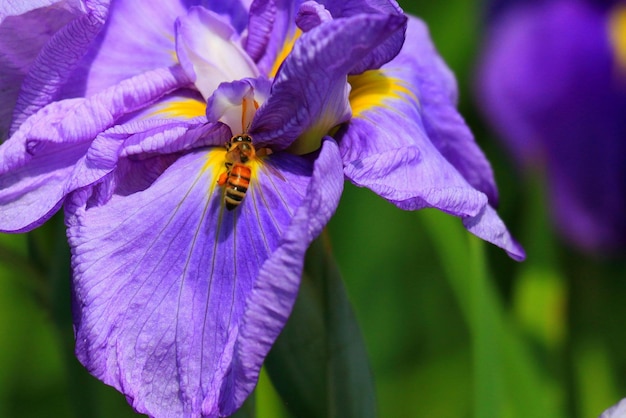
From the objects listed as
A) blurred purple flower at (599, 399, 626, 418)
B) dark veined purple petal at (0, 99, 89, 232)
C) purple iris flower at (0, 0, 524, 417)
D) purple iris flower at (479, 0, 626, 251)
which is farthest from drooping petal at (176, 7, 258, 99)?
purple iris flower at (479, 0, 626, 251)

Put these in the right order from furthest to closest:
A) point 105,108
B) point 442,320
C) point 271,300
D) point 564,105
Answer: point 564,105 < point 442,320 < point 105,108 < point 271,300

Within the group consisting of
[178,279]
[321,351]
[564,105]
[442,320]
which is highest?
[178,279]

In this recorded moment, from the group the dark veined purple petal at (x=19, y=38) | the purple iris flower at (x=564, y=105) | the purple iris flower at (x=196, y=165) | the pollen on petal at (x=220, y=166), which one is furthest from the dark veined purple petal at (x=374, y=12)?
the purple iris flower at (x=564, y=105)

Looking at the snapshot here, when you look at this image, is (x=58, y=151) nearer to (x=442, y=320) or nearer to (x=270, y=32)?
(x=270, y=32)

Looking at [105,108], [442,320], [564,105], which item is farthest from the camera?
[564,105]

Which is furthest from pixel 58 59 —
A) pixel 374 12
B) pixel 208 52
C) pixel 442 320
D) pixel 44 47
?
pixel 442 320

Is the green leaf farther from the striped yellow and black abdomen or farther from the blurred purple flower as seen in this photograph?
the blurred purple flower

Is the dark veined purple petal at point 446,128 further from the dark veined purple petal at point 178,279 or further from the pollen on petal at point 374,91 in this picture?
the dark veined purple petal at point 178,279

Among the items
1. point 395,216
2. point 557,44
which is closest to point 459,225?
point 395,216
